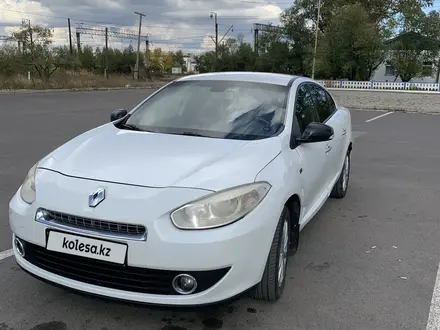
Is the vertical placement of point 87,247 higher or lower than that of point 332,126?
lower

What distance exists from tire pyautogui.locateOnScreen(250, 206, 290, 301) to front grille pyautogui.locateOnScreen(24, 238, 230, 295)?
1.38ft

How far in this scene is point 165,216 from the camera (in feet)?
7.95

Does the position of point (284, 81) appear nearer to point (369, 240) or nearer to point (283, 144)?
point (283, 144)

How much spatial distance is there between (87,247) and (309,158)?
191 centimetres

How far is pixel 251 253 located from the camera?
8.30 ft

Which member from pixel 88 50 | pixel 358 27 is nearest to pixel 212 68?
pixel 88 50

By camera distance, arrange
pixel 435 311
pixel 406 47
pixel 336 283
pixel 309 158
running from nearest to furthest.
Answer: pixel 435 311 < pixel 336 283 < pixel 309 158 < pixel 406 47

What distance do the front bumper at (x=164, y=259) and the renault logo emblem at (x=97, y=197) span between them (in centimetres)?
6

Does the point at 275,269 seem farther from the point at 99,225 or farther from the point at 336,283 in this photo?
the point at 99,225

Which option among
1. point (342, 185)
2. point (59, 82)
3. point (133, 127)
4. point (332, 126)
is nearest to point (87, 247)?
point (133, 127)

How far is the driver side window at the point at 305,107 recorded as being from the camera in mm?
3814

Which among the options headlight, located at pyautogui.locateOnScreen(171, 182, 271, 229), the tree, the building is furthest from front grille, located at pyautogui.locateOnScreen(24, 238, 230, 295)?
the building

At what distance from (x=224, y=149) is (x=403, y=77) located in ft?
96.0

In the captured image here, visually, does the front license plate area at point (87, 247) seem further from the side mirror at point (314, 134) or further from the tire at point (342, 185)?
the tire at point (342, 185)
